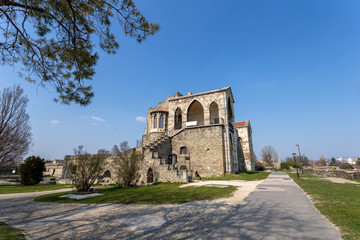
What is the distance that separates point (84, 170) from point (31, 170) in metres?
14.2

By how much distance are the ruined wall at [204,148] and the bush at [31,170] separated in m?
15.7

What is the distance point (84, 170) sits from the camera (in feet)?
33.5

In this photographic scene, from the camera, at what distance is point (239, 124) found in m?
39.7

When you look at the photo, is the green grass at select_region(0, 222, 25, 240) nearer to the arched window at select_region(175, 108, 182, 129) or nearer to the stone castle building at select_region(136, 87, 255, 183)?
the stone castle building at select_region(136, 87, 255, 183)

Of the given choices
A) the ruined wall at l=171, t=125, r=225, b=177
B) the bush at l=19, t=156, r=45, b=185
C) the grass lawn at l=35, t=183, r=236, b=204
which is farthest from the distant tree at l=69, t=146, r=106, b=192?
the bush at l=19, t=156, r=45, b=185

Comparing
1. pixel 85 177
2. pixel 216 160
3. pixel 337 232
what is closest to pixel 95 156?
pixel 85 177

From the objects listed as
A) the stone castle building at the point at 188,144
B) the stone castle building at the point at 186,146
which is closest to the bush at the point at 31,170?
the stone castle building at the point at 186,146

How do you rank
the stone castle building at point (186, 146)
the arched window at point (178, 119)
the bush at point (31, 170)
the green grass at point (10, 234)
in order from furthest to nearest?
the arched window at point (178, 119) < the bush at point (31, 170) < the stone castle building at point (186, 146) < the green grass at point (10, 234)

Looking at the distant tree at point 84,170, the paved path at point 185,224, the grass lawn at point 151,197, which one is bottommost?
the grass lawn at point 151,197

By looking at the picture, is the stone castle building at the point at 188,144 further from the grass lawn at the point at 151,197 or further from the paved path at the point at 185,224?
the paved path at the point at 185,224

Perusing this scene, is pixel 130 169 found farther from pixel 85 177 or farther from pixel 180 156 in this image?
pixel 180 156

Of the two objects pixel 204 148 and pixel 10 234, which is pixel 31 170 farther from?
pixel 10 234

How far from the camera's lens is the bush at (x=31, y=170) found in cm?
1878

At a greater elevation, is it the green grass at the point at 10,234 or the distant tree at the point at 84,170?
the distant tree at the point at 84,170
